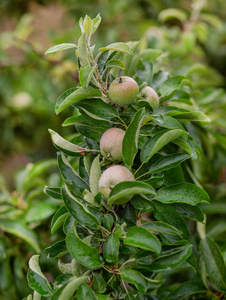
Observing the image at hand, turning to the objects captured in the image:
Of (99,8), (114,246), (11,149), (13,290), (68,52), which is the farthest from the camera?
(11,149)

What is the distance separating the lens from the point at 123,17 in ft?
5.03

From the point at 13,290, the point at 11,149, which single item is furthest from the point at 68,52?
the point at 13,290

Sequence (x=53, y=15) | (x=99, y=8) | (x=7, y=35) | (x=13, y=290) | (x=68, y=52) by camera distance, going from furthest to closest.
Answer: (x=53, y=15)
(x=99, y=8)
(x=68, y=52)
(x=7, y=35)
(x=13, y=290)

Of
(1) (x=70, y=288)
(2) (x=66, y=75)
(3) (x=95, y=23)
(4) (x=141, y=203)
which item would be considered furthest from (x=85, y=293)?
(2) (x=66, y=75)

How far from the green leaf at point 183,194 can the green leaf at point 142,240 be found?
69 mm

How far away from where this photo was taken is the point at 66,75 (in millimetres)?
1292

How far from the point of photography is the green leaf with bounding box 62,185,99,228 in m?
0.44

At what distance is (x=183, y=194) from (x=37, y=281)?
0.22 m

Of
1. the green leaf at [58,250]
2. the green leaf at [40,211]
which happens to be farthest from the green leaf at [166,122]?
the green leaf at [40,211]

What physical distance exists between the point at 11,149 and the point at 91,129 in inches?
46.5

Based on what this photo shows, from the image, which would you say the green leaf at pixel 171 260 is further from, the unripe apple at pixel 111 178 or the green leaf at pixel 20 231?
the green leaf at pixel 20 231

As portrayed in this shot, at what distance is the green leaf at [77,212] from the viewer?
437 mm

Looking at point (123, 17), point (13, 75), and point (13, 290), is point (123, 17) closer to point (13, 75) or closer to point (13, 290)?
point (13, 75)

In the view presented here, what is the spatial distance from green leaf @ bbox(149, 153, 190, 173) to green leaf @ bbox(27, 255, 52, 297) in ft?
0.65
